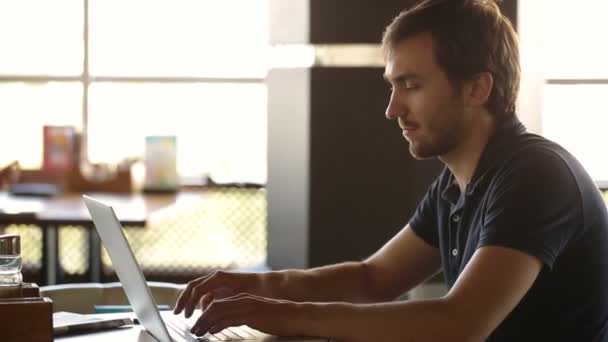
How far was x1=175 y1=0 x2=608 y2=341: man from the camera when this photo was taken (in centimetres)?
168

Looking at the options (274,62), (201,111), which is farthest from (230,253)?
(274,62)

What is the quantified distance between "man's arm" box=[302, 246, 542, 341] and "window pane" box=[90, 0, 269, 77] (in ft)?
11.5

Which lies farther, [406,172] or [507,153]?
[406,172]

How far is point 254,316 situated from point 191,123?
11.8 ft

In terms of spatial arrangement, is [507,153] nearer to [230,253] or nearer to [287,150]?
[287,150]

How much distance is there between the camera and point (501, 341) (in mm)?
1828

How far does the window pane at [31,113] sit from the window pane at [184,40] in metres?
0.20

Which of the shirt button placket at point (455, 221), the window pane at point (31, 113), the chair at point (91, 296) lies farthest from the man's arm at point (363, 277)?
the window pane at point (31, 113)

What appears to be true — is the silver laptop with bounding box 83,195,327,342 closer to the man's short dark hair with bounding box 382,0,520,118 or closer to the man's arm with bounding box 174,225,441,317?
the man's arm with bounding box 174,225,441,317

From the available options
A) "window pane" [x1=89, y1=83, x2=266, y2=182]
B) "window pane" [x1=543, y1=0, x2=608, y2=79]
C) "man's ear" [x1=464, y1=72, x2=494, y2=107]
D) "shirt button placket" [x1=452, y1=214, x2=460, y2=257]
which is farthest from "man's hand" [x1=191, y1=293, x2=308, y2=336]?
"window pane" [x1=543, y1=0, x2=608, y2=79]

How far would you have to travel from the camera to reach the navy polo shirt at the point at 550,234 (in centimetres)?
176

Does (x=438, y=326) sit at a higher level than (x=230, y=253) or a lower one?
higher

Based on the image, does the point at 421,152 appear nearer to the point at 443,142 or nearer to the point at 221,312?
the point at 443,142

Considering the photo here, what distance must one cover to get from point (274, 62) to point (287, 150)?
0.32 metres
